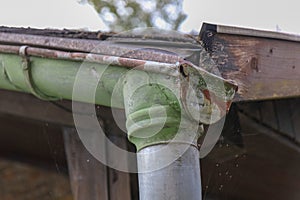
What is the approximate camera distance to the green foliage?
4.27m

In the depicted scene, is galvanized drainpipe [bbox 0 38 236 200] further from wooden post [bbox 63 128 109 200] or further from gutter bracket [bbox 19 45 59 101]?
wooden post [bbox 63 128 109 200]

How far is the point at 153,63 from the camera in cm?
145

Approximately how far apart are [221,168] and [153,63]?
169 cm

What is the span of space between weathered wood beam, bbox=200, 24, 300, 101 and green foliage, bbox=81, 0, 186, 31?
2.27 metres

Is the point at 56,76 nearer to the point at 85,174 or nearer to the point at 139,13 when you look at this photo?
the point at 85,174

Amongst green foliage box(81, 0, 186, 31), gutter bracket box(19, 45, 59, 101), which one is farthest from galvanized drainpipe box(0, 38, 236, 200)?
green foliage box(81, 0, 186, 31)

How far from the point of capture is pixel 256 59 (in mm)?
1686

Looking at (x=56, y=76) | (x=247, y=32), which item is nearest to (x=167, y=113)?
(x=247, y=32)

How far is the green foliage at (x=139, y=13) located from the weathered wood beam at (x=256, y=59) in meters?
2.27

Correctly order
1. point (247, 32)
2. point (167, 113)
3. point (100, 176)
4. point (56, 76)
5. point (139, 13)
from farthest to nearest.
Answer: point (139, 13), point (100, 176), point (56, 76), point (247, 32), point (167, 113)

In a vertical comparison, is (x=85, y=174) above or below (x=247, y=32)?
below

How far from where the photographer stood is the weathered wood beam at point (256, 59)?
1.59m

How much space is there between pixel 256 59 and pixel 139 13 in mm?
3163

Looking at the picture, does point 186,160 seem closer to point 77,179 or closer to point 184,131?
point 184,131
